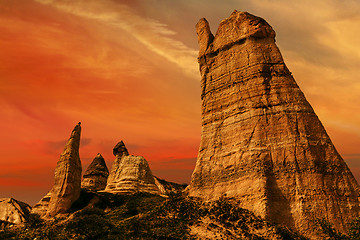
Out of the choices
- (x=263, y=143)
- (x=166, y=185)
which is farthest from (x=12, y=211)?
(x=166, y=185)

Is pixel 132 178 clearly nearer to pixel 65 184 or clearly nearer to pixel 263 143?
pixel 65 184

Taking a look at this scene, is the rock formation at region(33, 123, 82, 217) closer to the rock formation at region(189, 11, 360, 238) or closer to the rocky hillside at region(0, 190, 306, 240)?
the rocky hillside at region(0, 190, 306, 240)

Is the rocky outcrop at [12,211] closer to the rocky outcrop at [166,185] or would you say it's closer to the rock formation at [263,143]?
the rock formation at [263,143]

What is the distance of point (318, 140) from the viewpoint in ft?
104

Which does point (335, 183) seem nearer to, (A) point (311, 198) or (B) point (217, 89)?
(A) point (311, 198)

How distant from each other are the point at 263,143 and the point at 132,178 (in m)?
35.9

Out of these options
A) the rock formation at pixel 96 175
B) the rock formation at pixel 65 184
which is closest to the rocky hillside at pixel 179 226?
the rock formation at pixel 65 184

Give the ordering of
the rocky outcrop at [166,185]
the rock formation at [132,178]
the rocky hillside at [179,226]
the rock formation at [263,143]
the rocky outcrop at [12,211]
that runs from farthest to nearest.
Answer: the rocky outcrop at [166,185] → the rock formation at [132,178] → the rocky outcrop at [12,211] → the rock formation at [263,143] → the rocky hillside at [179,226]

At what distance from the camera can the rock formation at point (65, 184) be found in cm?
4619

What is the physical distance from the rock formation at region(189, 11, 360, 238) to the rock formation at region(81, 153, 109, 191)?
1825 inches

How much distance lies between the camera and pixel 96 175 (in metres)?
79.6

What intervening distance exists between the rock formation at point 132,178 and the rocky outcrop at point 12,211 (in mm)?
16073

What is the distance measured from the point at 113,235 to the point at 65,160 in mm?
22363

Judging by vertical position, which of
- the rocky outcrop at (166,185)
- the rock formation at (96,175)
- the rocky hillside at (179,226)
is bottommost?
the rocky hillside at (179,226)
